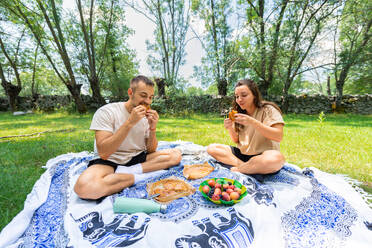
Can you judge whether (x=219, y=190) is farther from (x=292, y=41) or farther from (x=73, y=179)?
(x=292, y=41)

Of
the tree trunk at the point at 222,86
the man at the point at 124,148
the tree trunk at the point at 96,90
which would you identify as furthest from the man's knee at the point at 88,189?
the tree trunk at the point at 222,86

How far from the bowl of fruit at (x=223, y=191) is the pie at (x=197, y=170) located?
1.60ft

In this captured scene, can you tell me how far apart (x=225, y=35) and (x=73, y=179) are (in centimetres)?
1630

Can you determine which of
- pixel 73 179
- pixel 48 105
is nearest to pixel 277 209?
pixel 73 179

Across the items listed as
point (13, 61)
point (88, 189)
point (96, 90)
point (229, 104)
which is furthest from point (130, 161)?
point (13, 61)

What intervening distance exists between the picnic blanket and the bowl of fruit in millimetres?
76

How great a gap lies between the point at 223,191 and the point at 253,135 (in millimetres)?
1077

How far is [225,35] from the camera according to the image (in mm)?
14680

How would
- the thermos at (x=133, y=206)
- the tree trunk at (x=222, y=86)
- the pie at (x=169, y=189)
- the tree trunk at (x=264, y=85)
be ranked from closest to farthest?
the thermos at (x=133, y=206)
the pie at (x=169, y=189)
the tree trunk at (x=264, y=85)
the tree trunk at (x=222, y=86)

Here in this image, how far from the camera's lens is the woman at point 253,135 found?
2086 mm

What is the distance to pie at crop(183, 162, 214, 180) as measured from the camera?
2392mm

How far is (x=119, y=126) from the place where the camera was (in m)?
2.21

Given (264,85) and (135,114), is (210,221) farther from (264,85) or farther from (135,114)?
(264,85)

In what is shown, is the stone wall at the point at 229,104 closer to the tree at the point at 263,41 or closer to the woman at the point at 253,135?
the tree at the point at 263,41
